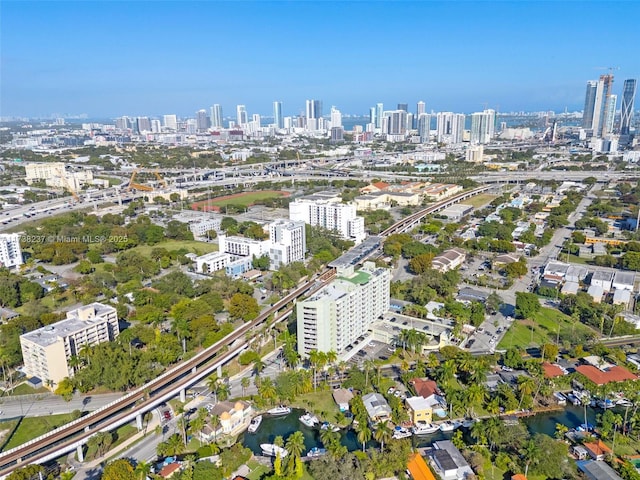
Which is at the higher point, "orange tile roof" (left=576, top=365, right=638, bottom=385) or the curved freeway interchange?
the curved freeway interchange

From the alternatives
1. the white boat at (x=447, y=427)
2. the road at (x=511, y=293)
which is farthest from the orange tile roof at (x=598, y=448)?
the road at (x=511, y=293)

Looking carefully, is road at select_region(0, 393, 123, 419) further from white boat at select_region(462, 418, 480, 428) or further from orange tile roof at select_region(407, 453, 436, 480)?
white boat at select_region(462, 418, 480, 428)

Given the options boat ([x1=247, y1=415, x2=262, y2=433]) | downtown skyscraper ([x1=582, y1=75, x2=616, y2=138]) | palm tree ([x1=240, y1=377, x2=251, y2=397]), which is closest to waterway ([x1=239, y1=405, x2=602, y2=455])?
boat ([x1=247, y1=415, x2=262, y2=433])

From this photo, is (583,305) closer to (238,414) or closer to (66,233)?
(238,414)

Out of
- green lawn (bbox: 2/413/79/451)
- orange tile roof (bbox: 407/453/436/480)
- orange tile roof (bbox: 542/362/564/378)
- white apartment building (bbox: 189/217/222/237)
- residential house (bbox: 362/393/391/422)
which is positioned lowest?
green lawn (bbox: 2/413/79/451)

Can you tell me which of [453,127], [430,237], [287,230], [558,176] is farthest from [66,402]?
[453,127]

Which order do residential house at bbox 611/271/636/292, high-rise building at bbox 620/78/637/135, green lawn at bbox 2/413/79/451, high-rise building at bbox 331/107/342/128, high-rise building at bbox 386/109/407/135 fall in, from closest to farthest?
green lawn at bbox 2/413/79/451 → residential house at bbox 611/271/636/292 → high-rise building at bbox 620/78/637/135 → high-rise building at bbox 386/109/407/135 → high-rise building at bbox 331/107/342/128
